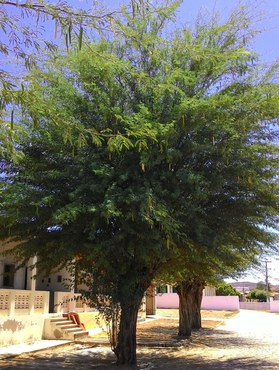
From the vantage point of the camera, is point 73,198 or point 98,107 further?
point 98,107

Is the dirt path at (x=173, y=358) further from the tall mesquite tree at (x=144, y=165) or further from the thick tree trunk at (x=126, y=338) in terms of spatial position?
the tall mesquite tree at (x=144, y=165)

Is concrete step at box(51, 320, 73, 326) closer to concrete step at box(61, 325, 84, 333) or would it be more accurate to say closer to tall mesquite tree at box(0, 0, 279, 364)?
concrete step at box(61, 325, 84, 333)

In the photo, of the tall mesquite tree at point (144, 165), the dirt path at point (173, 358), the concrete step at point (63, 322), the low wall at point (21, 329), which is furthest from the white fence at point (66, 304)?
the tall mesquite tree at point (144, 165)

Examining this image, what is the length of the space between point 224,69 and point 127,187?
13.8 ft

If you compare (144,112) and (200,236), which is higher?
(144,112)

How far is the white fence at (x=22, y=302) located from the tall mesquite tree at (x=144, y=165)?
4638mm

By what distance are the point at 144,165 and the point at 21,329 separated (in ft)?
32.8

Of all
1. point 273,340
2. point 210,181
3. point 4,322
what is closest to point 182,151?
point 210,181

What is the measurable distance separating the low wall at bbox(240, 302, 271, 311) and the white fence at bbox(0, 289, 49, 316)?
51.6 m

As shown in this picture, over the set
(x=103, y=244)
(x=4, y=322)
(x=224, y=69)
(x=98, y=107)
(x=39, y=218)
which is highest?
(x=224, y=69)

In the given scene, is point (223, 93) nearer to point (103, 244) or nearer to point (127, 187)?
point (127, 187)

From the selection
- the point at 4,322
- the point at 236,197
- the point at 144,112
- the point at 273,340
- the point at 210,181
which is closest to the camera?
the point at 144,112

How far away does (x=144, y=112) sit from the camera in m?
11.3

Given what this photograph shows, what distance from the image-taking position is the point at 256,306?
Result: 66.7m
